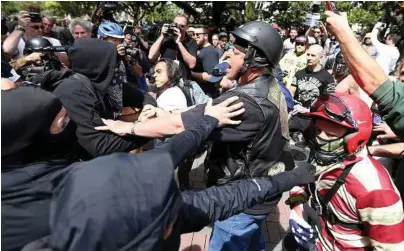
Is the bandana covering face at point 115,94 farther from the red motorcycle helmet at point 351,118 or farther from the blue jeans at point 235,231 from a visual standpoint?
the red motorcycle helmet at point 351,118

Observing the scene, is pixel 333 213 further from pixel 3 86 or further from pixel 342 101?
pixel 3 86

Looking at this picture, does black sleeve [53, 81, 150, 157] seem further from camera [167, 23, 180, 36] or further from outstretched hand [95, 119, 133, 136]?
camera [167, 23, 180, 36]

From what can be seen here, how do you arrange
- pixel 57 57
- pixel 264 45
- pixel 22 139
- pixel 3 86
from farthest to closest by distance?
pixel 57 57 → pixel 264 45 → pixel 3 86 → pixel 22 139

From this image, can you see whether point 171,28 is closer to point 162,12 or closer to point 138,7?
point 138,7

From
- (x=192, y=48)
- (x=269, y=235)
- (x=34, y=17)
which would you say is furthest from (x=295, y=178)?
(x=34, y=17)

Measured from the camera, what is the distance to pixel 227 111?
1944 millimetres

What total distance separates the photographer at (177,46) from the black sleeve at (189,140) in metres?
3.45

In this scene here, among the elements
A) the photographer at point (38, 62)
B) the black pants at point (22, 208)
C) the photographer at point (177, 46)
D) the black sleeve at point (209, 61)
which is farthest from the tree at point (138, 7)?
the black pants at point (22, 208)

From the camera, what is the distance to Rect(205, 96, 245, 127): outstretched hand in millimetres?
1935

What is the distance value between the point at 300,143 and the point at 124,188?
5.77 meters

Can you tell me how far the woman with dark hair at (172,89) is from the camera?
12.4 feet

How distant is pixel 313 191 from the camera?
7.17 ft

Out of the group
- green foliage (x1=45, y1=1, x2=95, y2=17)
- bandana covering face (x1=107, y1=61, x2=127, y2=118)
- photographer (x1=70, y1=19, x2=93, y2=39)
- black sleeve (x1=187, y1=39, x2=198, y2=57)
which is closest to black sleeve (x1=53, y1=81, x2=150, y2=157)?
bandana covering face (x1=107, y1=61, x2=127, y2=118)

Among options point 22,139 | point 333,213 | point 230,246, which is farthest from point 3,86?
point 333,213
